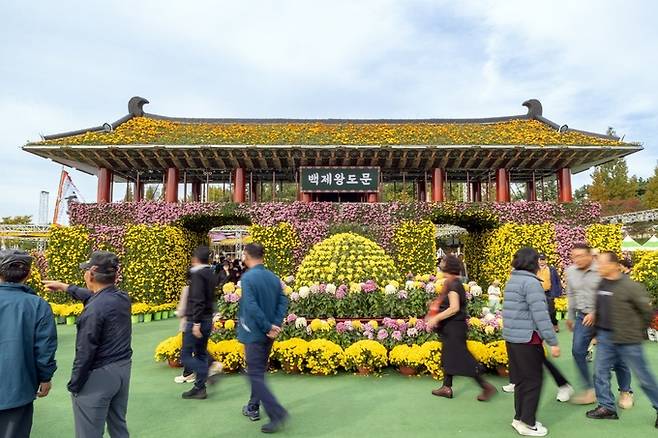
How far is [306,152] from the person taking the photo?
1523 cm

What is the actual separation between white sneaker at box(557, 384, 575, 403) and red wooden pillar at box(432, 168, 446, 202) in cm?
1109

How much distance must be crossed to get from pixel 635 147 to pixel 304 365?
576 inches

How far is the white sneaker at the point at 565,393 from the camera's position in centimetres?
502

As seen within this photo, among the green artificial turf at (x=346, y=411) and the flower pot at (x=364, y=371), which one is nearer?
the green artificial turf at (x=346, y=411)

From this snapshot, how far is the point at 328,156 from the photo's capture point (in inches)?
609

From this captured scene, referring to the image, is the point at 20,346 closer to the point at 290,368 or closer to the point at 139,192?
the point at 290,368

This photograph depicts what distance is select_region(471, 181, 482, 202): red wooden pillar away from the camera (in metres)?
17.7

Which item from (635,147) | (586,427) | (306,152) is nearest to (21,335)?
(586,427)

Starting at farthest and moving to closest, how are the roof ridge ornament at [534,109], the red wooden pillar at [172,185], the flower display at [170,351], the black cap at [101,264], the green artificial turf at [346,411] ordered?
1. the roof ridge ornament at [534,109]
2. the red wooden pillar at [172,185]
3. the flower display at [170,351]
4. the green artificial turf at [346,411]
5. the black cap at [101,264]

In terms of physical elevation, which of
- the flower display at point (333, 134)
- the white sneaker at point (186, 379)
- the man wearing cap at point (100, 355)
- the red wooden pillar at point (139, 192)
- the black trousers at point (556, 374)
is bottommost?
the white sneaker at point (186, 379)

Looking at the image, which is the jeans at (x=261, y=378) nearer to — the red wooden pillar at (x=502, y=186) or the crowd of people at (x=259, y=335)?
the crowd of people at (x=259, y=335)

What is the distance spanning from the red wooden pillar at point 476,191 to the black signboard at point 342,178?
194 inches

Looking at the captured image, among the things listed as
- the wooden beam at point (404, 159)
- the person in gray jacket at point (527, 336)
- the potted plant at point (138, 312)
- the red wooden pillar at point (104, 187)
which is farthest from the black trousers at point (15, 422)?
the red wooden pillar at point (104, 187)

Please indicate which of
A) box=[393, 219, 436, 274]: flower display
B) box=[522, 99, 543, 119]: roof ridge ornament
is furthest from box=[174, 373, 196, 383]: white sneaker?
box=[522, 99, 543, 119]: roof ridge ornament
